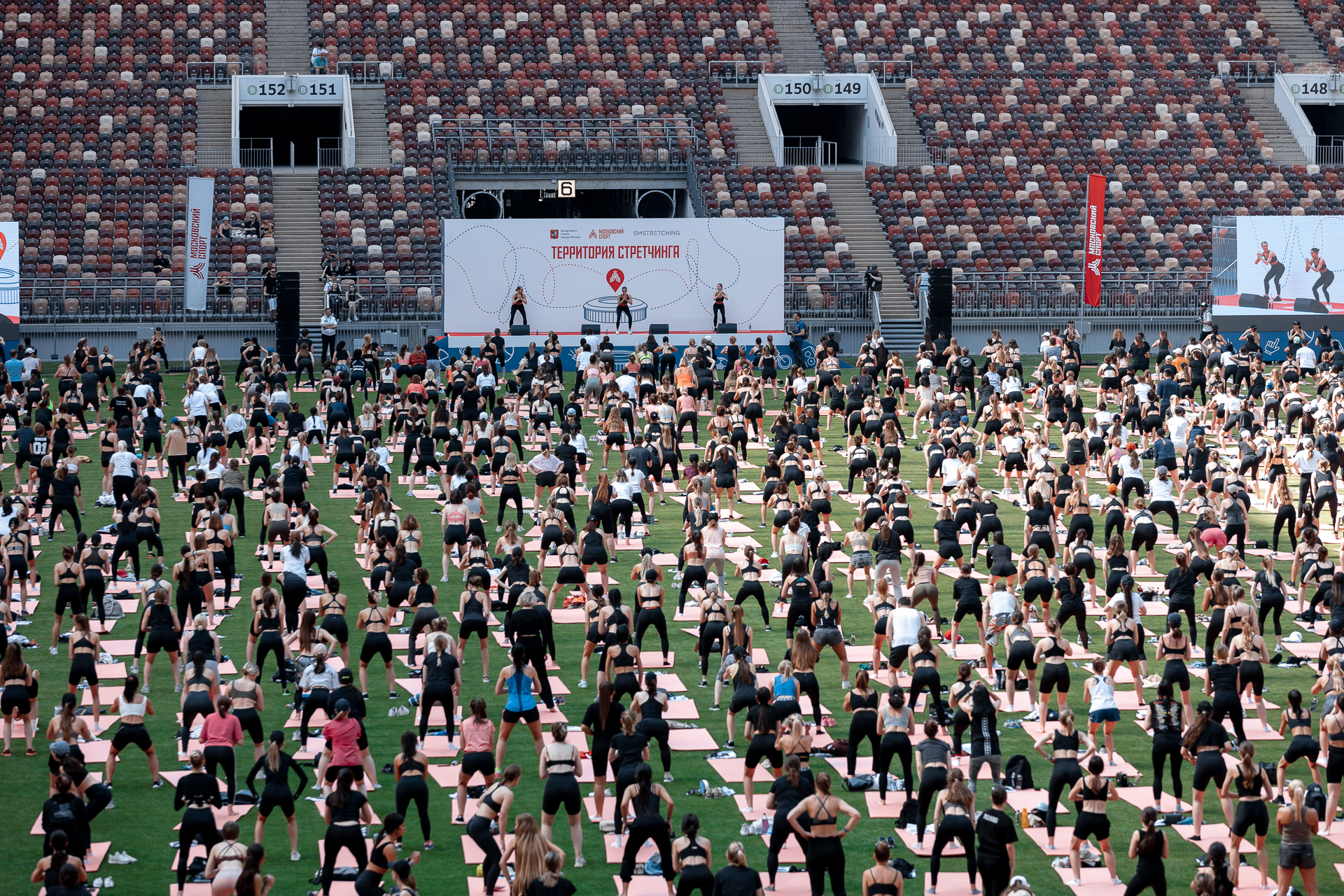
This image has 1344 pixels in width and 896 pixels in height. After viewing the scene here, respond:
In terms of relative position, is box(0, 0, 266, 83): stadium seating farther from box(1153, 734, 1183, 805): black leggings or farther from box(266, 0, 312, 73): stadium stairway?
box(1153, 734, 1183, 805): black leggings

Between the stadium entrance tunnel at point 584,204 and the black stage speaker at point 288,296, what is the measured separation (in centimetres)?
1156

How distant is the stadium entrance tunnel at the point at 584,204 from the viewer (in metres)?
51.6

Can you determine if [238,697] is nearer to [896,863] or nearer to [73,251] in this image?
[896,863]

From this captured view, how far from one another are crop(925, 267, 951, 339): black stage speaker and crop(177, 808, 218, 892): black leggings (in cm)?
3225

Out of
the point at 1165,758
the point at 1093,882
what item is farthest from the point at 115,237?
the point at 1093,882

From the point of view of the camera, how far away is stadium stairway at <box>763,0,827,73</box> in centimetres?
5550

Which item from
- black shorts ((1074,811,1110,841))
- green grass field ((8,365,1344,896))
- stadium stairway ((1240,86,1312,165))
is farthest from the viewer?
stadium stairway ((1240,86,1312,165))

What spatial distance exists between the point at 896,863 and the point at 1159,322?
114ft

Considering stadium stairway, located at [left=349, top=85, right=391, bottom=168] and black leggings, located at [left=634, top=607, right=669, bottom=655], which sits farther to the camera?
stadium stairway, located at [left=349, top=85, right=391, bottom=168]

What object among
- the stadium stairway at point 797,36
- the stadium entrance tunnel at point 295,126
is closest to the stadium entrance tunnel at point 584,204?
the stadium entrance tunnel at point 295,126

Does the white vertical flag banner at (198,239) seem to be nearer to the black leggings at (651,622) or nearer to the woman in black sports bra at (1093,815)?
the black leggings at (651,622)

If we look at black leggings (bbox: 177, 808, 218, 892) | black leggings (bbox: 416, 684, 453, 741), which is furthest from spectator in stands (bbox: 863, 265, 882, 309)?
black leggings (bbox: 177, 808, 218, 892)

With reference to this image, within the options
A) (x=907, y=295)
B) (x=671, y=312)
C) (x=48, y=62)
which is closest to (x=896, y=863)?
(x=671, y=312)

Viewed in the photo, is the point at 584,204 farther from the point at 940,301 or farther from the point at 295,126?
the point at 940,301
